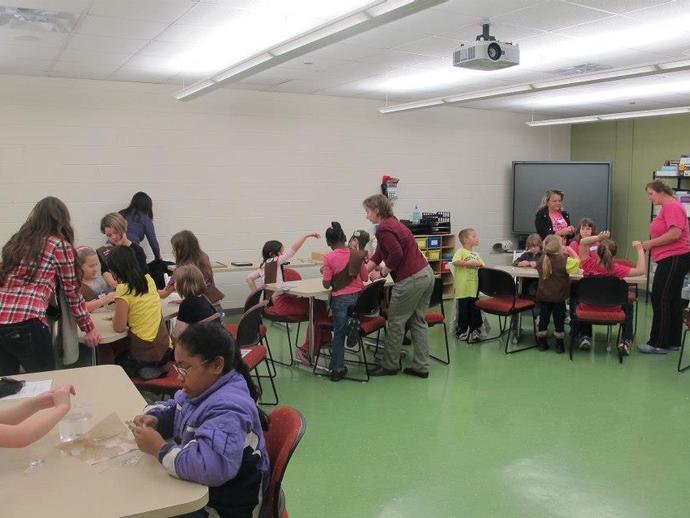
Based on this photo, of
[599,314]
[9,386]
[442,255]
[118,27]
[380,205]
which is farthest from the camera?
[442,255]

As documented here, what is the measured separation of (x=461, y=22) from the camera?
4.39 meters

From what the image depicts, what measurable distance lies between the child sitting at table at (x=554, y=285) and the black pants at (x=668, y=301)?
74 centimetres

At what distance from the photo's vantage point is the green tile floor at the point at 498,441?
3235 mm

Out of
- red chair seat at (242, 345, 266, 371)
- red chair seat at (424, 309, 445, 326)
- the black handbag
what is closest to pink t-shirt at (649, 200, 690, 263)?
red chair seat at (424, 309, 445, 326)

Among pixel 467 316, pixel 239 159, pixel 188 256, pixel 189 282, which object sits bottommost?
pixel 467 316

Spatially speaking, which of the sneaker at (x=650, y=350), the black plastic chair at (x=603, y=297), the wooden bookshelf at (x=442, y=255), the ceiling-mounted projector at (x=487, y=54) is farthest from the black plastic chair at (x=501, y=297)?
the wooden bookshelf at (x=442, y=255)

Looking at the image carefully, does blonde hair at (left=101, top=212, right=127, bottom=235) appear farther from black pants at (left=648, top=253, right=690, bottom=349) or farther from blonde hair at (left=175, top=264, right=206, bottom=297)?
black pants at (left=648, top=253, right=690, bottom=349)

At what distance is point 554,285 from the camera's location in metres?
6.04

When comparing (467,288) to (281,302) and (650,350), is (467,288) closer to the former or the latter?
(650,350)

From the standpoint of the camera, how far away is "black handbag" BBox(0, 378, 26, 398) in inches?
97.3

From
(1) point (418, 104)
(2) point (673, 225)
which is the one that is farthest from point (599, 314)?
(1) point (418, 104)

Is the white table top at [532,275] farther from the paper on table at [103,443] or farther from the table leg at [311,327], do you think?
the paper on table at [103,443]

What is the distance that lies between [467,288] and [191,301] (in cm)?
341

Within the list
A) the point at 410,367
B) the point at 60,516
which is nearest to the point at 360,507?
the point at 60,516
